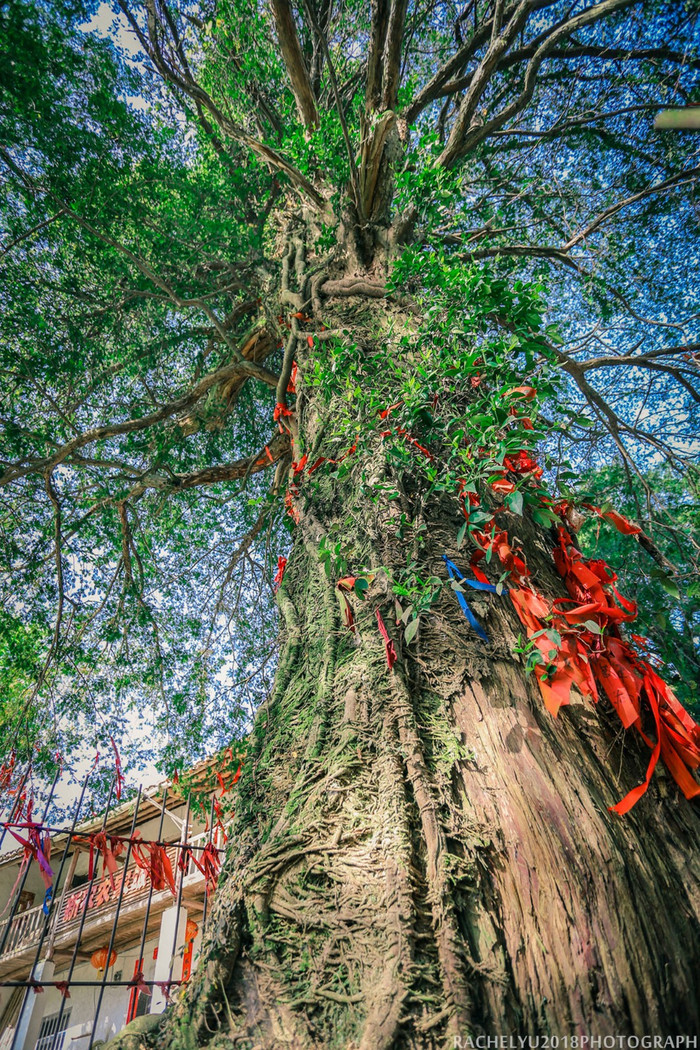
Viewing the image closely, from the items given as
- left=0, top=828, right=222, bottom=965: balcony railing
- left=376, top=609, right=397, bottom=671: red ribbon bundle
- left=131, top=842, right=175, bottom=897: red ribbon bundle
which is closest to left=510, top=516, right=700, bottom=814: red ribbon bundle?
left=376, top=609, right=397, bottom=671: red ribbon bundle

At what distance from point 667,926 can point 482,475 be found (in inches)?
47.1

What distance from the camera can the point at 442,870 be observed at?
4.26 ft

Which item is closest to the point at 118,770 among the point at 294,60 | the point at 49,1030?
the point at 294,60

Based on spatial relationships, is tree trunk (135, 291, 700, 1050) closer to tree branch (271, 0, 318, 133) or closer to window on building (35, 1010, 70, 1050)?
tree branch (271, 0, 318, 133)

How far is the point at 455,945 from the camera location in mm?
1194

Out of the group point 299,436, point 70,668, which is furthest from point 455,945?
point 70,668

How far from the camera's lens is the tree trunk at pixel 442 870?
116 cm

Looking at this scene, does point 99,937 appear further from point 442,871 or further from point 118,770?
point 442,871

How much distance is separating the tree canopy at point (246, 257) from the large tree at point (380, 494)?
0.04 m

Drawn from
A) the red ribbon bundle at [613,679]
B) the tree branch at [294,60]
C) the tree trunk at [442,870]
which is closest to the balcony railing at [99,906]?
the tree trunk at [442,870]

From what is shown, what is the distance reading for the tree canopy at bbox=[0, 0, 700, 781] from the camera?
3652mm

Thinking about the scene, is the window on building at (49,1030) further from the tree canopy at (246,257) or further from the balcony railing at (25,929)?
the tree canopy at (246,257)

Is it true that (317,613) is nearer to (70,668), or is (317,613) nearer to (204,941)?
(204,941)

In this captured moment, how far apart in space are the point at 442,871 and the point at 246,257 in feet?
16.9
